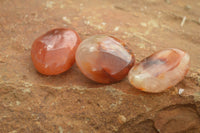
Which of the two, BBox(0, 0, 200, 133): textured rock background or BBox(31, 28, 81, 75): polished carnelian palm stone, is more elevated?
BBox(31, 28, 81, 75): polished carnelian palm stone

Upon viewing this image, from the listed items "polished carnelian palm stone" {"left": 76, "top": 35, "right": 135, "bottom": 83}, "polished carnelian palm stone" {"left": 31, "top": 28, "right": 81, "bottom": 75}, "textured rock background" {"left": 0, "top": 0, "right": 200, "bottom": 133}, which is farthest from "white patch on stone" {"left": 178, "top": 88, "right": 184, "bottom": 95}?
"polished carnelian palm stone" {"left": 31, "top": 28, "right": 81, "bottom": 75}

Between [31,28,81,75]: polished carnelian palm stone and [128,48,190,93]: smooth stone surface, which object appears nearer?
[128,48,190,93]: smooth stone surface

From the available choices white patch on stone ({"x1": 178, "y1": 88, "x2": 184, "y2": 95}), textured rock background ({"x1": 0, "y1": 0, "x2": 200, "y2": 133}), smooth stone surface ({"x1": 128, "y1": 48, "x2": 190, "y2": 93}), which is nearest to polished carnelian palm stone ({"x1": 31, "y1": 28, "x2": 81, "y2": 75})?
textured rock background ({"x1": 0, "y1": 0, "x2": 200, "y2": 133})

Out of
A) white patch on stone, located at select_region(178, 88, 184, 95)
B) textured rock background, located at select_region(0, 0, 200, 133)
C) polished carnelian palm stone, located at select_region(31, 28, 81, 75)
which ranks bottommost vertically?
textured rock background, located at select_region(0, 0, 200, 133)

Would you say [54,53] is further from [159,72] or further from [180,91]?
[180,91]

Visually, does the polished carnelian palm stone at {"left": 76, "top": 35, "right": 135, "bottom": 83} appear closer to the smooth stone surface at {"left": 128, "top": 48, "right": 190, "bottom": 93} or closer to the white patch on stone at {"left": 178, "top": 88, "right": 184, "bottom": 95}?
the smooth stone surface at {"left": 128, "top": 48, "right": 190, "bottom": 93}

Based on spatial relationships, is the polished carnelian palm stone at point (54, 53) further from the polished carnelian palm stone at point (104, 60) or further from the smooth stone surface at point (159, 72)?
the smooth stone surface at point (159, 72)

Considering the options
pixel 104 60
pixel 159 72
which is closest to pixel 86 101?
pixel 104 60

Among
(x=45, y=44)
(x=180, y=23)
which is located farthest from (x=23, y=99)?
(x=180, y=23)
